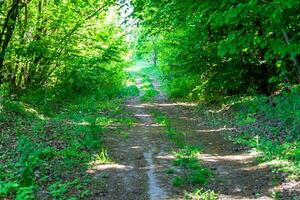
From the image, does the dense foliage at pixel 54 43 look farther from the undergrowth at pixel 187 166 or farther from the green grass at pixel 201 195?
the green grass at pixel 201 195

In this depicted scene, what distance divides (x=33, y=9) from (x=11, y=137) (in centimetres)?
904

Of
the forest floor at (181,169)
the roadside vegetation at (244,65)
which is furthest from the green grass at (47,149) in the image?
the roadside vegetation at (244,65)

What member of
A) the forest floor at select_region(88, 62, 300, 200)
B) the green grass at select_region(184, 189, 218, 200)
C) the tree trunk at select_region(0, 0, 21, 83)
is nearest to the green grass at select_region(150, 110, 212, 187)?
the forest floor at select_region(88, 62, 300, 200)

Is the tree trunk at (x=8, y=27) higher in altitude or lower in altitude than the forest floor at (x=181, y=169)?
higher

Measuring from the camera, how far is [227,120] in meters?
15.3

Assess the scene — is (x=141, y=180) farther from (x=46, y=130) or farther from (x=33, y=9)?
(x=33, y=9)

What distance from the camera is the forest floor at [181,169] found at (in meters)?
7.57

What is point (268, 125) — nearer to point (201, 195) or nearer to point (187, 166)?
point (187, 166)

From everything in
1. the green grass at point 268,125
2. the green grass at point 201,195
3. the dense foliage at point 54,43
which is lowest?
the green grass at point 201,195

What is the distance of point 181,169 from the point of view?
914 cm

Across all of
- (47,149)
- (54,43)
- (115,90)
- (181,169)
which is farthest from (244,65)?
(115,90)

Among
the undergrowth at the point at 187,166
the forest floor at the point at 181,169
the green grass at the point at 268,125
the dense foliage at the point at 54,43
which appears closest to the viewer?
the forest floor at the point at 181,169

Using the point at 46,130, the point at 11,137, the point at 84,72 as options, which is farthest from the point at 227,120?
the point at 84,72

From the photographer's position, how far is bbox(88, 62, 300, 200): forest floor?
298 inches
